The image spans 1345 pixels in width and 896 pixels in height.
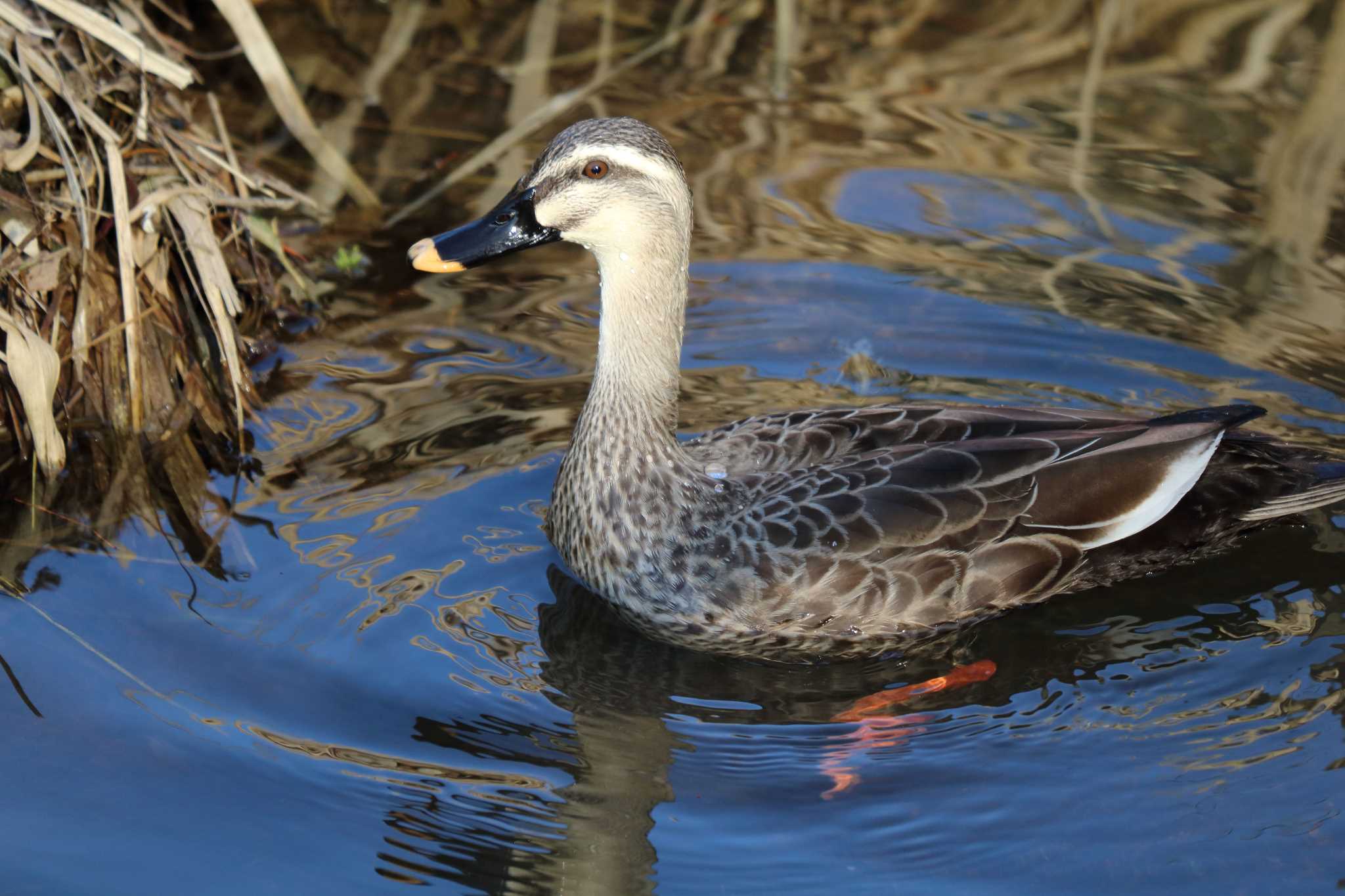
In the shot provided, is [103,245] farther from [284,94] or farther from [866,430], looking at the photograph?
[866,430]

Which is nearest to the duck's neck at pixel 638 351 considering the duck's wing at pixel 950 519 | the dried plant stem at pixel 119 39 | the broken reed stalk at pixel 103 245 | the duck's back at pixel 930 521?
the duck's back at pixel 930 521

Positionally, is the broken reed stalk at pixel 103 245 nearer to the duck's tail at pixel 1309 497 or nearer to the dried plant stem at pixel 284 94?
the dried plant stem at pixel 284 94

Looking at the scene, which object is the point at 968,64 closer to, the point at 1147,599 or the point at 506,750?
the point at 1147,599

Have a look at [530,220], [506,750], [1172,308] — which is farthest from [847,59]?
[506,750]

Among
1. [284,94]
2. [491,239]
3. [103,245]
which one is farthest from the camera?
[284,94]

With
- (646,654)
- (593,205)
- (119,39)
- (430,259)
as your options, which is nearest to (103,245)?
(119,39)

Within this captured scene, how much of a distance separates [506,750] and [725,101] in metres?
5.27

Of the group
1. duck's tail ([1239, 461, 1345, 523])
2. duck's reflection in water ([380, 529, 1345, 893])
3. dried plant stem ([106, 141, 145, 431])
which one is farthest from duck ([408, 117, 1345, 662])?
dried plant stem ([106, 141, 145, 431])

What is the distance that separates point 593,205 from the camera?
552cm

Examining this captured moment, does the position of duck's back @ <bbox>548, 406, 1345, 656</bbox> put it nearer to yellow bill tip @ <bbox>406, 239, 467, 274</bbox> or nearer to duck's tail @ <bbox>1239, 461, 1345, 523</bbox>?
duck's tail @ <bbox>1239, 461, 1345, 523</bbox>

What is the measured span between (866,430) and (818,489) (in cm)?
42

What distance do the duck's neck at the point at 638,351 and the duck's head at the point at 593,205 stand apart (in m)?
0.06

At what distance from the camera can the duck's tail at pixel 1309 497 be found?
227 inches

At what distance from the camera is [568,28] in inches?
392
